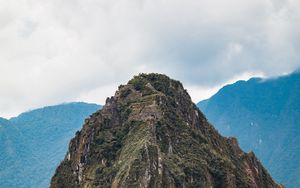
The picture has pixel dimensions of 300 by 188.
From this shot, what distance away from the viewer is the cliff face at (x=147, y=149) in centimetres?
9550

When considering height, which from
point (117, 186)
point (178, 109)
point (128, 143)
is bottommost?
point (117, 186)

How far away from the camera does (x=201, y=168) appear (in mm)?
102250

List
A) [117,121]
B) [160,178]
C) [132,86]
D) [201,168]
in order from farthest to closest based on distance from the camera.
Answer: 1. [132,86]
2. [117,121]
3. [201,168]
4. [160,178]

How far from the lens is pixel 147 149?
314ft

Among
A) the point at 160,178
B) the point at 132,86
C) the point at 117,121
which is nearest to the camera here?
the point at 160,178

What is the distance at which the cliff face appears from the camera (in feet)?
313

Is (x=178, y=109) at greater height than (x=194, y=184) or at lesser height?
greater

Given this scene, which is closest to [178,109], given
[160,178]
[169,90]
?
[169,90]

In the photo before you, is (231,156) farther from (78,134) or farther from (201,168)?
(78,134)

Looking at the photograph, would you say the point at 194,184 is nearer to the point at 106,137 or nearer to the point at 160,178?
the point at 160,178

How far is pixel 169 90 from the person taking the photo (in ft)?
393

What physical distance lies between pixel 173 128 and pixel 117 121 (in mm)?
10057

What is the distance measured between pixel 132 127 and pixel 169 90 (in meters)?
16.0

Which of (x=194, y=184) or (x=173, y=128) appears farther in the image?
(x=173, y=128)
